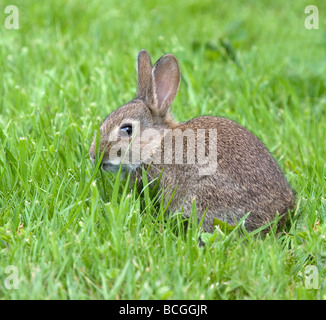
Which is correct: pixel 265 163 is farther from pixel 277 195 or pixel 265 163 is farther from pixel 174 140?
pixel 174 140

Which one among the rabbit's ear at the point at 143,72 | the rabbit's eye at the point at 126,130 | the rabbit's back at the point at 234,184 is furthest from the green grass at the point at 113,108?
the rabbit's ear at the point at 143,72

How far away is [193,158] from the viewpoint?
167 inches

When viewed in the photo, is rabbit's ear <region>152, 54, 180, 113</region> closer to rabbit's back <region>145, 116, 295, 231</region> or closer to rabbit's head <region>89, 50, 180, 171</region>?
rabbit's head <region>89, 50, 180, 171</region>

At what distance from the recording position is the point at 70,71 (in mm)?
6395

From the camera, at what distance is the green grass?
3.27m

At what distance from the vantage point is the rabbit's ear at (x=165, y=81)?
180 inches

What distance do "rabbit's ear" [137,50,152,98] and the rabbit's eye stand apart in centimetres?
42

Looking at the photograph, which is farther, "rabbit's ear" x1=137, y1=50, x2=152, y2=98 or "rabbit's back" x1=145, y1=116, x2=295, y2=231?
"rabbit's ear" x1=137, y1=50, x2=152, y2=98

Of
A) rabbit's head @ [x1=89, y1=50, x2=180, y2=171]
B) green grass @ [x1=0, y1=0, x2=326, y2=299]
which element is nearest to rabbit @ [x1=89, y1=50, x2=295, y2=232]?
rabbit's head @ [x1=89, y1=50, x2=180, y2=171]

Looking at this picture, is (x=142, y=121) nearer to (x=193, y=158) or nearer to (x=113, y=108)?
(x=193, y=158)

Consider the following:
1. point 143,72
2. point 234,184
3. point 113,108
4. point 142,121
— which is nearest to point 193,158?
point 234,184

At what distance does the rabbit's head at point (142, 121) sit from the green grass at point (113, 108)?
0.77ft

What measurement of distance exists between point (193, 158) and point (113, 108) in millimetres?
1693

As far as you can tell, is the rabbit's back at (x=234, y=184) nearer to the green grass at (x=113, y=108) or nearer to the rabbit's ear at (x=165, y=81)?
the green grass at (x=113, y=108)
